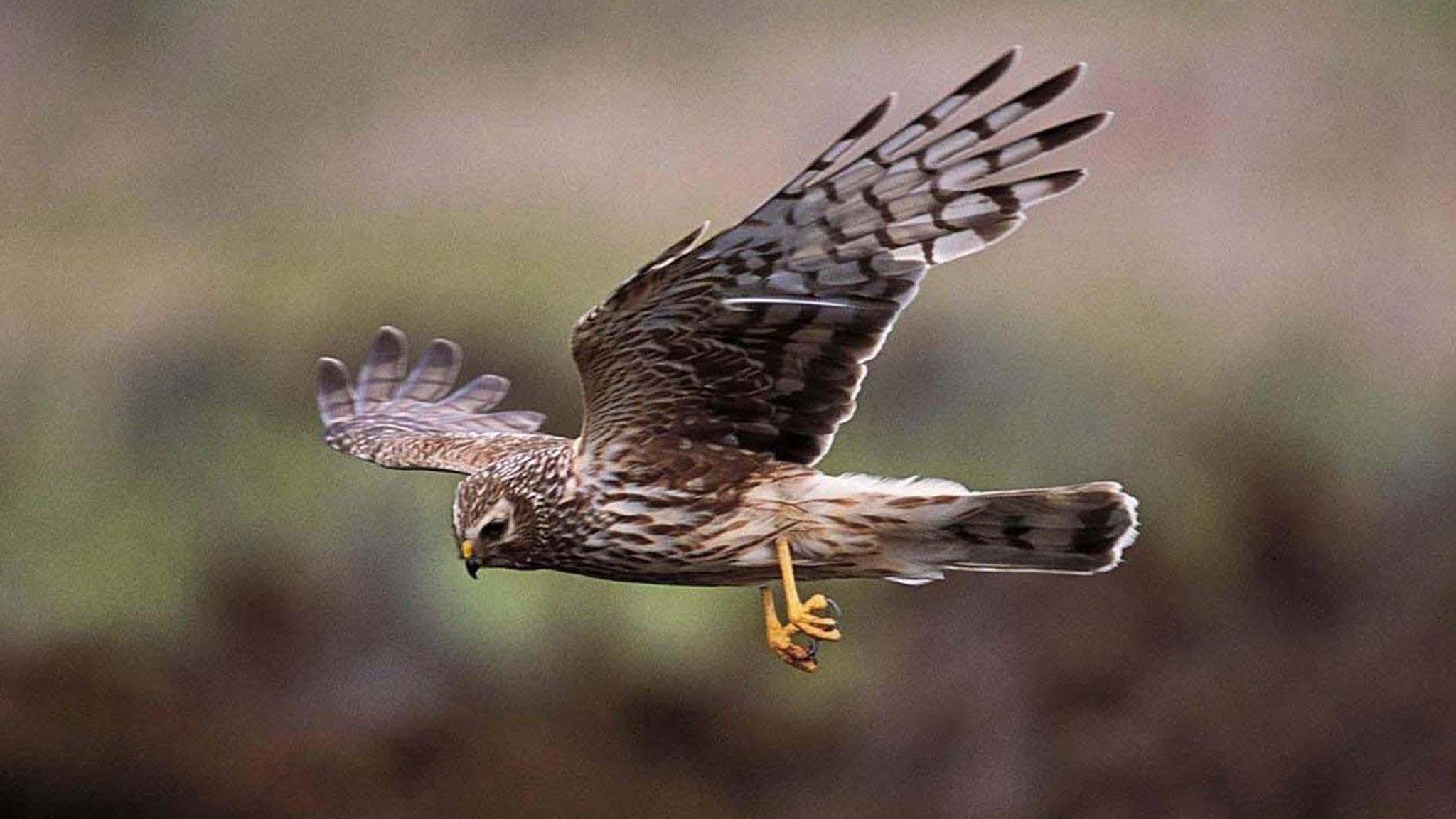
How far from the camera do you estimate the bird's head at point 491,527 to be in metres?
2.96

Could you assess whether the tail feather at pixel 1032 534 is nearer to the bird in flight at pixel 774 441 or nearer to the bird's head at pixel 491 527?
the bird in flight at pixel 774 441

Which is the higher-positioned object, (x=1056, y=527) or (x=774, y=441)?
(x=774, y=441)

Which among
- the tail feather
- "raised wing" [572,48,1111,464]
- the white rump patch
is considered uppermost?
"raised wing" [572,48,1111,464]

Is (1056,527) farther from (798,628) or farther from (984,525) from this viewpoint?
(798,628)

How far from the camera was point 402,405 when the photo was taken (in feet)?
13.7

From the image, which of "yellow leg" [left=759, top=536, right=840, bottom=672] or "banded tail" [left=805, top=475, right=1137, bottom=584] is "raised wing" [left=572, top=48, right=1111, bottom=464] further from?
"yellow leg" [left=759, top=536, right=840, bottom=672]

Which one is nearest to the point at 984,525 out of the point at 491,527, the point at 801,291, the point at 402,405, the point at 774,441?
the point at 774,441

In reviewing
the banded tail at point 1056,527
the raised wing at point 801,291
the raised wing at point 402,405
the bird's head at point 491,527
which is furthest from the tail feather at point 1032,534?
the raised wing at point 402,405

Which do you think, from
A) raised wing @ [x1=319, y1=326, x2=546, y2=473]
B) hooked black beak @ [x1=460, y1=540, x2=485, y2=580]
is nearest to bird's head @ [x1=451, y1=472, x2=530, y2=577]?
hooked black beak @ [x1=460, y1=540, x2=485, y2=580]

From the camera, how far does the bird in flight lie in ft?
9.05

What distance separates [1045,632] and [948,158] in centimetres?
640

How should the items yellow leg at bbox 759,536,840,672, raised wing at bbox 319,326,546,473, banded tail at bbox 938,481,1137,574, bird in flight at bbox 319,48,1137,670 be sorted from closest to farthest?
1. yellow leg at bbox 759,536,840,672
2. bird in flight at bbox 319,48,1137,670
3. banded tail at bbox 938,481,1137,574
4. raised wing at bbox 319,326,546,473

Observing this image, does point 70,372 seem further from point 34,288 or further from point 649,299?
point 649,299

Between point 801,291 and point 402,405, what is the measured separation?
59.7 inches
